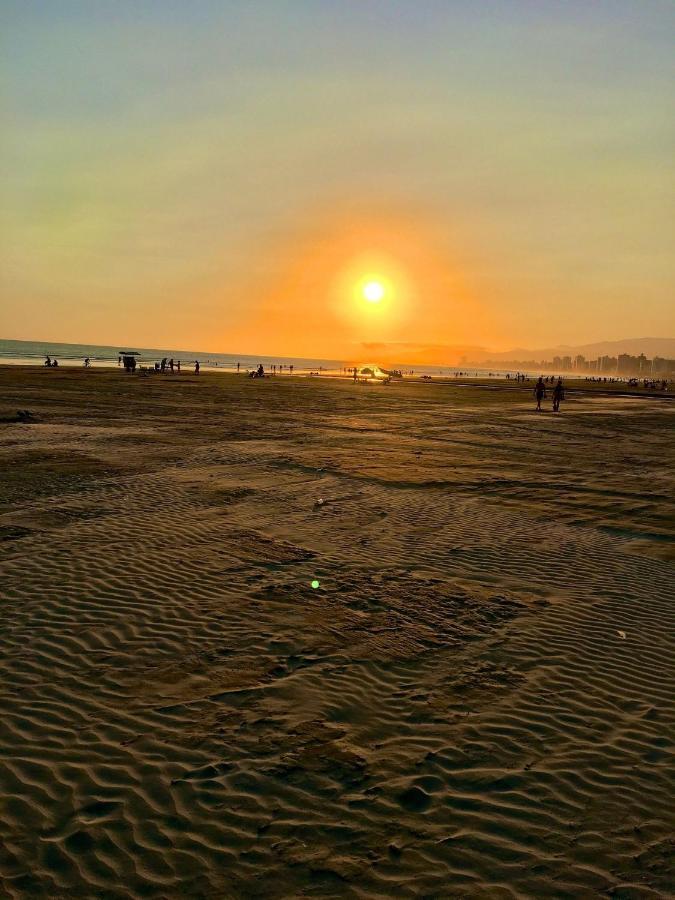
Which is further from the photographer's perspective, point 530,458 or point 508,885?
point 530,458

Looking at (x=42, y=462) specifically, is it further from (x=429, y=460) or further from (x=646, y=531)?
(x=646, y=531)

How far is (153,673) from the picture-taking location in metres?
6.40

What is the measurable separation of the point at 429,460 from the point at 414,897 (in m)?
17.4

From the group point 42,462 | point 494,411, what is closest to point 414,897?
point 42,462

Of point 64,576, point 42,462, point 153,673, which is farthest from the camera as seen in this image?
point 42,462

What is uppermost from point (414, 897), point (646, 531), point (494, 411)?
point (494, 411)

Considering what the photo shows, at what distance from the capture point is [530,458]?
21.9 m

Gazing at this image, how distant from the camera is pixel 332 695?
614 centimetres

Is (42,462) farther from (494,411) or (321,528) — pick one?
(494,411)

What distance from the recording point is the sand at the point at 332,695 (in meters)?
4.15

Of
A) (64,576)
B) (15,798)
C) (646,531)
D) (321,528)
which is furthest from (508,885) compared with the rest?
(646,531)

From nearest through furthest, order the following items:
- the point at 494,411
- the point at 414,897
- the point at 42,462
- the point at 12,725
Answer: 1. the point at 414,897
2. the point at 12,725
3. the point at 42,462
4. the point at 494,411

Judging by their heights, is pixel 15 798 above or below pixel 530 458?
below

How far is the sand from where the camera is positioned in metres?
4.15
